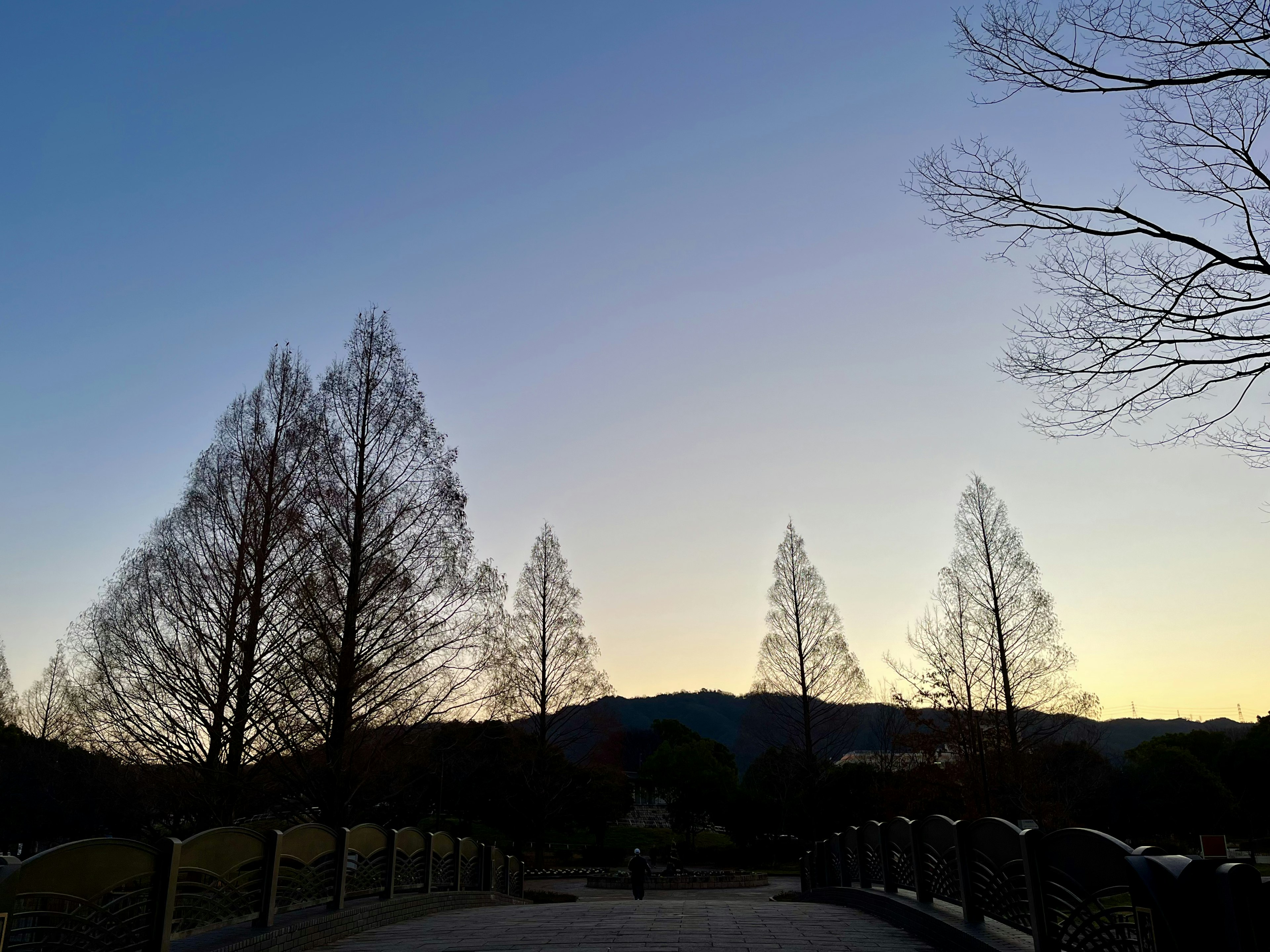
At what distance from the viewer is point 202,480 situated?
16.3 metres

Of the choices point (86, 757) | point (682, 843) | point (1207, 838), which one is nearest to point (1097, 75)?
point (1207, 838)

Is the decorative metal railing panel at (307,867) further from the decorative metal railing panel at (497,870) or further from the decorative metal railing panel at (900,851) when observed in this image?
the decorative metal railing panel at (497,870)

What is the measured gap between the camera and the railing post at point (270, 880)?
8320mm

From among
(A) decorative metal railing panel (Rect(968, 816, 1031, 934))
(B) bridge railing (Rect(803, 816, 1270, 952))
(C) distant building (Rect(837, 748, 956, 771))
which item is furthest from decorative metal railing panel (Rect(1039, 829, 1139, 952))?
(C) distant building (Rect(837, 748, 956, 771))

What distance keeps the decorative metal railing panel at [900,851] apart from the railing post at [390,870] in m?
6.93

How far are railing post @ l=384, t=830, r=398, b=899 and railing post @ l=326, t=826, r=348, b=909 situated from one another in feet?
5.06

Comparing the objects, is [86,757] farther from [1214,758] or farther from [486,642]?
[1214,758]

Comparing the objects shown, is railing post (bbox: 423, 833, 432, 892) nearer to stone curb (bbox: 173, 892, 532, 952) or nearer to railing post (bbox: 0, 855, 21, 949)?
stone curb (bbox: 173, 892, 532, 952)

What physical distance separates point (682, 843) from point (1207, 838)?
45.9 m

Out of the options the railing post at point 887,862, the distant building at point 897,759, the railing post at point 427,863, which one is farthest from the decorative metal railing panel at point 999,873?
the distant building at point 897,759

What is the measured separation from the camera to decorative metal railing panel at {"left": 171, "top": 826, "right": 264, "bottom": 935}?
703 cm

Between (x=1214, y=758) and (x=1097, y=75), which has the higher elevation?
(x=1097, y=75)

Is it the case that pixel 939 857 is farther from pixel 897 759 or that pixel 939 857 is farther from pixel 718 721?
pixel 718 721

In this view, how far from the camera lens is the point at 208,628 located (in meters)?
15.2
